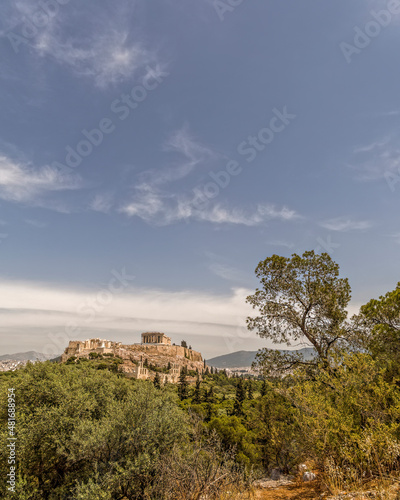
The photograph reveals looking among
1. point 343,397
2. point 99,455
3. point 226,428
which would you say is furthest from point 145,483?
point 226,428

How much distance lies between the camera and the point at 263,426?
2061 cm

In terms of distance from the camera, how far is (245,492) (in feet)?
31.4

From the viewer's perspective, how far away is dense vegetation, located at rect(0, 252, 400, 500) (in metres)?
8.88

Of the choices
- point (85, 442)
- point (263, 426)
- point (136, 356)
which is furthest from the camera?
point (136, 356)

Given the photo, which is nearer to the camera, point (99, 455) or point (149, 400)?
point (99, 455)

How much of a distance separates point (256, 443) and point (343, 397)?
1635cm

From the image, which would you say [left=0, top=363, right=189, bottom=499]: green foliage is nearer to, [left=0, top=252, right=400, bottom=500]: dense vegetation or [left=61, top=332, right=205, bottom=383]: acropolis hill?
[left=0, top=252, right=400, bottom=500]: dense vegetation

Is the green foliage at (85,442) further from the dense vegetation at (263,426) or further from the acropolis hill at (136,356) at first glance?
the acropolis hill at (136,356)

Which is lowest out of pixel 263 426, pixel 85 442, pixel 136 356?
pixel 136 356

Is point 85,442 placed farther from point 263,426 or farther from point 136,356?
point 136,356

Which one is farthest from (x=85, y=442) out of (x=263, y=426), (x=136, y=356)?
(x=136, y=356)

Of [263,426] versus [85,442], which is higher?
[85,442]

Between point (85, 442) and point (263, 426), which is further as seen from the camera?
point (263, 426)

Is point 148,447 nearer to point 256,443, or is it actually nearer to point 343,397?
point 343,397
